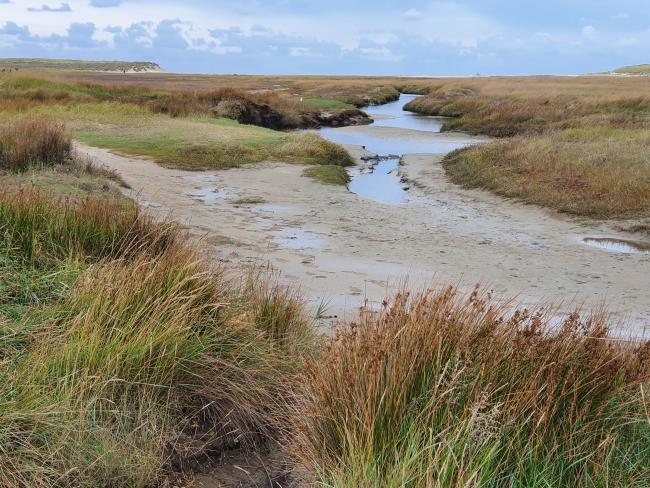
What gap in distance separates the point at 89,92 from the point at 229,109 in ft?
28.8

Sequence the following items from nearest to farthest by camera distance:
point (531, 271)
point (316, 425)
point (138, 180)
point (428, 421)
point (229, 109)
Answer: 1. point (428, 421)
2. point (316, 425)
3. point (531, 271)
4. point (138, 180)
5. point (229, 109)

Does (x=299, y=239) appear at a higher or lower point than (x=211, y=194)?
lower

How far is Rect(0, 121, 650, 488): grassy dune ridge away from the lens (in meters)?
2.98

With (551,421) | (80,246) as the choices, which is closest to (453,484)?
(551,421)

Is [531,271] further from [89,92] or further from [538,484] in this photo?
[89,92]

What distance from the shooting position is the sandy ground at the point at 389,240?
935 cm

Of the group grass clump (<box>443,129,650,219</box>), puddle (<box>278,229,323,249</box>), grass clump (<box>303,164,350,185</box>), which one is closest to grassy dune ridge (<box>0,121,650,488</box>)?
puddle (<box>278,229,323,249</box>)

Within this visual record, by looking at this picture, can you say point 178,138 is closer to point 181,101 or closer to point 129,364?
point 181,101

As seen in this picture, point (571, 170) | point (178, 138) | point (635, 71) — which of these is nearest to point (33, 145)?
point (178, 138)

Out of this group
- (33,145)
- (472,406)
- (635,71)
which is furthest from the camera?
(635,71)

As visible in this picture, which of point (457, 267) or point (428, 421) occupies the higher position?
point (428, 421)

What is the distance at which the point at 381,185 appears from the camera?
20.8 metres

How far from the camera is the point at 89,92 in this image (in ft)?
122

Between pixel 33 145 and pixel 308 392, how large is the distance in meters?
12.2
